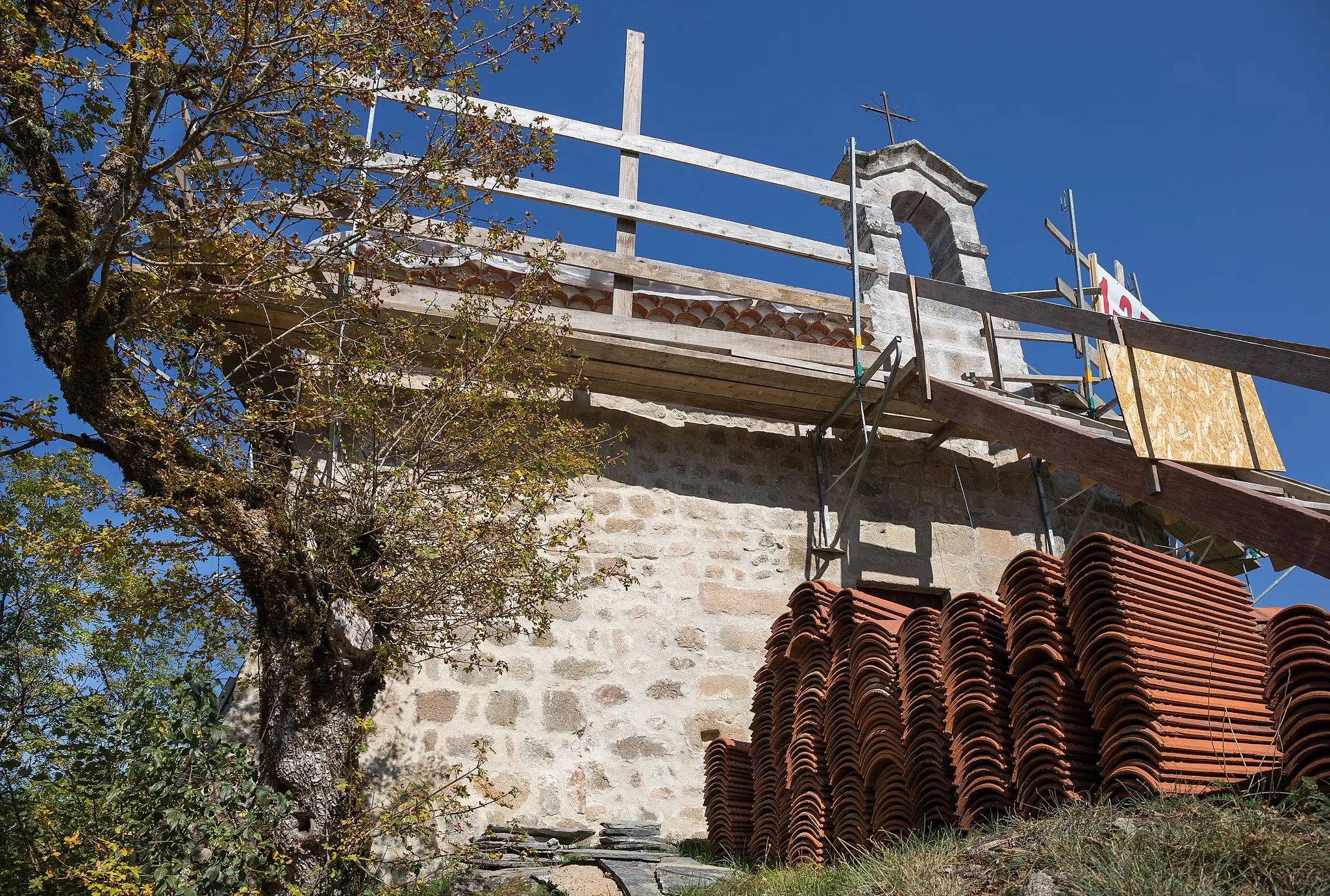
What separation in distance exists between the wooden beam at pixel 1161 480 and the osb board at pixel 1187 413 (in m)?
0.12

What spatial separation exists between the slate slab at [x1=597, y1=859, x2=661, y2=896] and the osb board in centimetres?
318

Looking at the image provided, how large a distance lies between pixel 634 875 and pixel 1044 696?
234cm

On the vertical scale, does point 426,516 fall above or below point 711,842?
above

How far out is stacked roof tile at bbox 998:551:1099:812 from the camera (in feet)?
12.8

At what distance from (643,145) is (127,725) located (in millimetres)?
5585

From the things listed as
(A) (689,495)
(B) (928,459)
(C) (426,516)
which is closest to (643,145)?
(A) (689,495)

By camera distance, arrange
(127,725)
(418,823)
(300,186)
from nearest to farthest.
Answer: (127,725)
(418,823)
(300,186)

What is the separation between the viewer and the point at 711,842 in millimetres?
5934

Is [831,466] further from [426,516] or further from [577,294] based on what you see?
[426,516]

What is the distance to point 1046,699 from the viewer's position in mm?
3996

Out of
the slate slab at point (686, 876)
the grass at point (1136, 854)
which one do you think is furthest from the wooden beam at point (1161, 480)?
the slate slab at point (686, 876)

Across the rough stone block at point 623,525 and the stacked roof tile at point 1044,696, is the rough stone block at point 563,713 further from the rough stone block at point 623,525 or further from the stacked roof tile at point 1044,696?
the stacked roof tile at point 1044,696

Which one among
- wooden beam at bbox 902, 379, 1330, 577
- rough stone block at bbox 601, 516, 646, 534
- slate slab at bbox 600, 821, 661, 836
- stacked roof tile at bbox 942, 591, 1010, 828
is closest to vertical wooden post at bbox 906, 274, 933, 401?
wooden beam at bbox 902, 379, 1330, 577

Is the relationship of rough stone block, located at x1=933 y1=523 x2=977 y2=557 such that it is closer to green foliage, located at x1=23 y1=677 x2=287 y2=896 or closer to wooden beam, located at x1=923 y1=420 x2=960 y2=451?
wooden beam, located at x1=923 y1=420 x2=960 y2=451
